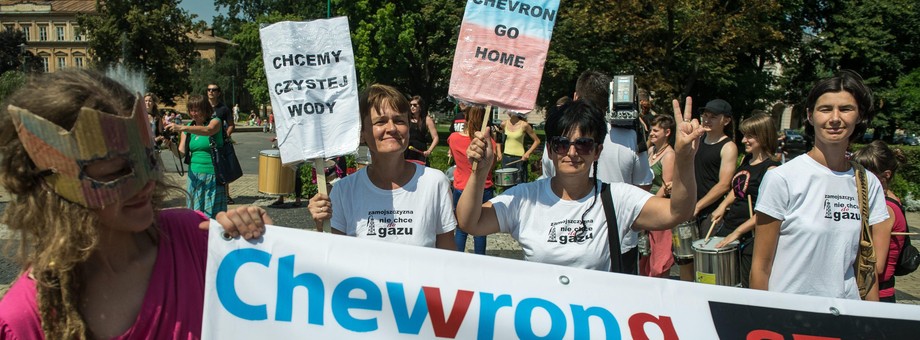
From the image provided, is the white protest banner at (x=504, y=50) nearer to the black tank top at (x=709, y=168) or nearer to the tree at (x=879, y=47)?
the black tank top at (x=709, y=168)

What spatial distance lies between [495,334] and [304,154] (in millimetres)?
1368

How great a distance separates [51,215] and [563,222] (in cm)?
193

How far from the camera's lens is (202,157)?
Result: 7246 millimetres

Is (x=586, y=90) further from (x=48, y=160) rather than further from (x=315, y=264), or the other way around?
(x=48, y=160)

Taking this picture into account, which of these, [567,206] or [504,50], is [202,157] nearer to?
[504,50]

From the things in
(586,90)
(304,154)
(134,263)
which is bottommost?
(134,263)

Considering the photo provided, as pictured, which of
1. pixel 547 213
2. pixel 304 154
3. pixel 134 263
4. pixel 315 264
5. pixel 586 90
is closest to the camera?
pixel 134 263

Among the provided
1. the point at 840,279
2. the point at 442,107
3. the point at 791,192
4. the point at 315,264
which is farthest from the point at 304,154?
the point at 442,107

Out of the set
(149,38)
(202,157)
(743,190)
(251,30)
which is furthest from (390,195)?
(149,38)

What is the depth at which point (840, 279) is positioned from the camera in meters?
2.98

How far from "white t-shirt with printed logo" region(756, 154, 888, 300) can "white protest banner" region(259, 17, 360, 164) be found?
199 cm

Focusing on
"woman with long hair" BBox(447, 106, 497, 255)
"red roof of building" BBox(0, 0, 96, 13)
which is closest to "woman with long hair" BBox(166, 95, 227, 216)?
"woman with long hair" BBox(447, 106, 497, 255)

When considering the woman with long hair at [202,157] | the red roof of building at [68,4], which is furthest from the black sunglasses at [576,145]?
the red roof of building at [68,4]

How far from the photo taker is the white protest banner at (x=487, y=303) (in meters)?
2.39
